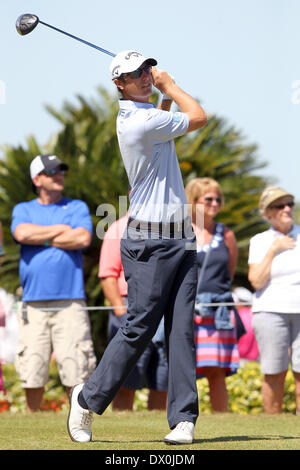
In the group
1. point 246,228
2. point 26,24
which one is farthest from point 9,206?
point 26,24

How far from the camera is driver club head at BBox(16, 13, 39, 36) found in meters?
5.75

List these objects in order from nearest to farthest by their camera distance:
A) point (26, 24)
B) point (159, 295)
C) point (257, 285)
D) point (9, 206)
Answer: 1. point (159, 295)
2. point (26, 24)
3. point (257, 285)
4. point (9, 206)

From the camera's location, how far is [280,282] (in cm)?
798

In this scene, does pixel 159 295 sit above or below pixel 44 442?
above

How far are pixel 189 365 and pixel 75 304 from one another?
10.7ft

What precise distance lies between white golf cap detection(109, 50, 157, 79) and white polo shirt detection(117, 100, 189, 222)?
0.57ft

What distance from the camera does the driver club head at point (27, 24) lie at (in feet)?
18.9

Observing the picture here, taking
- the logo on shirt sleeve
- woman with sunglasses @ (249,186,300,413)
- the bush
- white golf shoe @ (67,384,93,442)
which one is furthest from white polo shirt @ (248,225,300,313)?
the logo on shirt sleeve

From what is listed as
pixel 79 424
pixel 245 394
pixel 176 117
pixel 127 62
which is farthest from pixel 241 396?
pixel 127 62

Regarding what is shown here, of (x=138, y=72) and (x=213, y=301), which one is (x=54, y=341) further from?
(x=138, y=72)

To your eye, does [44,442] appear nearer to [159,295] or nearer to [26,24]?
[159,295]

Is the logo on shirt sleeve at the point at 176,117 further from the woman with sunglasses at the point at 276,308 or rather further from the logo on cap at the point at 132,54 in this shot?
the woman with sunglasses at the point at 276,308

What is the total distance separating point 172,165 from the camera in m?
5.25

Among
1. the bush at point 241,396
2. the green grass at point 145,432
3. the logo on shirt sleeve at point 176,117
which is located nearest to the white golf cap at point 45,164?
the green grass at point 145,432
